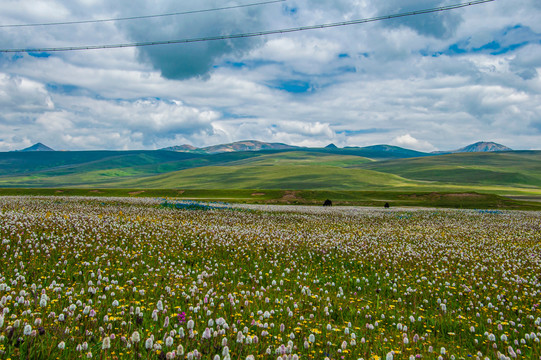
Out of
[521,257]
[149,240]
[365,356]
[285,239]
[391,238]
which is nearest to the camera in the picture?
[365,356]

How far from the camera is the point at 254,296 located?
8.55m

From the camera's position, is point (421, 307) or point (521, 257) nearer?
point (421, 307)

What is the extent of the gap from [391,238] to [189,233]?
11230mm

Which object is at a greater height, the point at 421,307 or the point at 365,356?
the point at 365,356

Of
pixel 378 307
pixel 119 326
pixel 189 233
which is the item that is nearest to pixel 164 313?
→ pixel 119 326

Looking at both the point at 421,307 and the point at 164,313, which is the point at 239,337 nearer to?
the point at 164,313

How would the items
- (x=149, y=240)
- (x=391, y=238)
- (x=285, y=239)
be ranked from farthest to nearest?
1. (x=391, y=238)
2. (x=285, y=239)
3. (x=149, y=240)

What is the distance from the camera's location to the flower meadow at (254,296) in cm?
548

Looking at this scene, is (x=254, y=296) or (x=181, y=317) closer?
(x=181, y=317)

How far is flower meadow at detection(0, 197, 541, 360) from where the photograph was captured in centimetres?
548

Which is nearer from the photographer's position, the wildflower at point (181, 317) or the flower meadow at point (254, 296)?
the flower meadow at point (254, 296)

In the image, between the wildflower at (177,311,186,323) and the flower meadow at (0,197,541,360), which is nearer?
the flower meadow at (0,197,541,360)

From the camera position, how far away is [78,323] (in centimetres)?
592

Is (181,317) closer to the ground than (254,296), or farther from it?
farther from it
